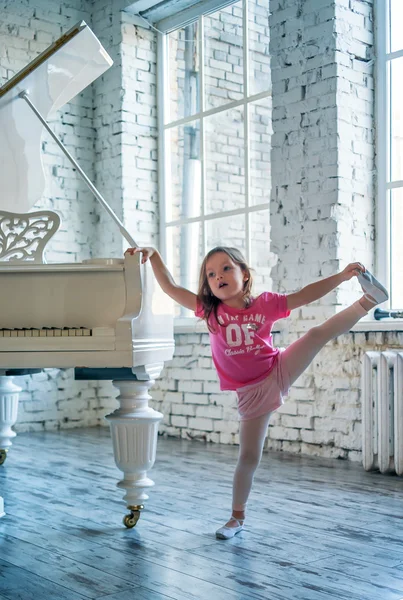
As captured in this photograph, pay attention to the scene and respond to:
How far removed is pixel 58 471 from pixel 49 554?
1570 millimetres

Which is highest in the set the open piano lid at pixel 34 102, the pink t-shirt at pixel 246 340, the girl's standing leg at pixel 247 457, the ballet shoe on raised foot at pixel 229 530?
the open piano lid at pixel 34 102

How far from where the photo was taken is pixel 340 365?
14.0ft

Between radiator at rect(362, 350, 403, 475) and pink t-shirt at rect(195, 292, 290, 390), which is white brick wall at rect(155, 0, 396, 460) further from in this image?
pink t-shirt at rect(195, 292, 290, 390)

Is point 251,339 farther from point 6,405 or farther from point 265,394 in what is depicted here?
point 6,405

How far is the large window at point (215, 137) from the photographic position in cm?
502

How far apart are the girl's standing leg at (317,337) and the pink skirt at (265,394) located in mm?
30

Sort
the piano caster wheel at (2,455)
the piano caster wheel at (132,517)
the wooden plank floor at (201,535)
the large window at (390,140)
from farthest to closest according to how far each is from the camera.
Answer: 1. the large window at (390,140)
2. the piano caster wheel at (2,455)
3. the piano caster wheel at (132,517)
4. the wooden plank floor at (201,535)

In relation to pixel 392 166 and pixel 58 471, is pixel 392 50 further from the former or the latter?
pixel 58 471

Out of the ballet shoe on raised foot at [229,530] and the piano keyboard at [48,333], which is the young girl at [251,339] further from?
the piano keyboard at [48,333]

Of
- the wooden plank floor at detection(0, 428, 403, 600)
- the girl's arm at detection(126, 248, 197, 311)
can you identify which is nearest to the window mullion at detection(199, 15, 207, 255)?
the wooden plank floor at detection(0, 428, 403, 600)

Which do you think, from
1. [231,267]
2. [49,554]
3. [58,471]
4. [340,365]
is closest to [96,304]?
[231,267]

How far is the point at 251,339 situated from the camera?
2697 millimetres

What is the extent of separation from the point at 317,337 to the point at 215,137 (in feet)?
9.48

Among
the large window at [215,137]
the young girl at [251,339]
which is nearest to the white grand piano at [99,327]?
the young girl at [251,339]
